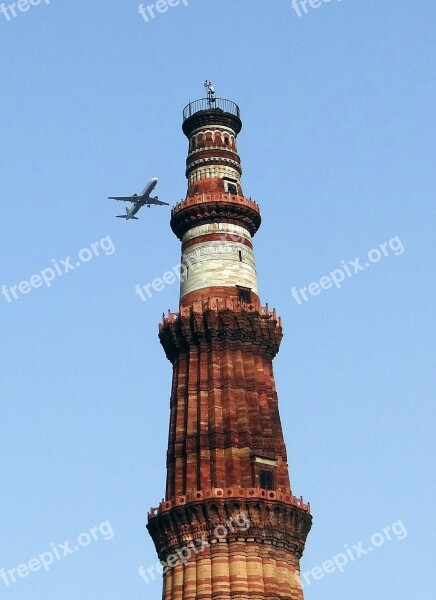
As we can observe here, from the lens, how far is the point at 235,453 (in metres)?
54.4

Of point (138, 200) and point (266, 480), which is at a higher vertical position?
point (138, 200)

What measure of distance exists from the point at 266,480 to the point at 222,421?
4146 millimetres

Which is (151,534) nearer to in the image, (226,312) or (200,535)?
(200,535)

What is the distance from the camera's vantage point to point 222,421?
55.7m

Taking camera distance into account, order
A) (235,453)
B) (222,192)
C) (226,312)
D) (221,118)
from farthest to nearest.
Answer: (221,118) < (222,192) < (226,312) < (235,453)

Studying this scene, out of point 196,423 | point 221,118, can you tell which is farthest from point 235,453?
point 221,118

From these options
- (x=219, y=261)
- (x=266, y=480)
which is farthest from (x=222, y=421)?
(x=219, y=261)

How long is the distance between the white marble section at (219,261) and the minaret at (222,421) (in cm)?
7

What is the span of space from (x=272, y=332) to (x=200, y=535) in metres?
13.7

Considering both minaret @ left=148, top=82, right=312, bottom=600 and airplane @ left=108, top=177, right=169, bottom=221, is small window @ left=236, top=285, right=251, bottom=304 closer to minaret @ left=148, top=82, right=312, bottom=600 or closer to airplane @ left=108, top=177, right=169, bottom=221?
minaret @ left=148, top=82, right=312, bottom=600

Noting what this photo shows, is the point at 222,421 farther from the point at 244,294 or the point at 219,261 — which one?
the point at 219,261

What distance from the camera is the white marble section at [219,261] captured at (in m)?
61.2

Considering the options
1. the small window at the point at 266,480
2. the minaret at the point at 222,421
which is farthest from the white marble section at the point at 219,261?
the small window at the point at 266,480

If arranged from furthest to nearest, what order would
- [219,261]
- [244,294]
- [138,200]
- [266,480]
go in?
[138,200], [219,261], [244,294], [266,480]
